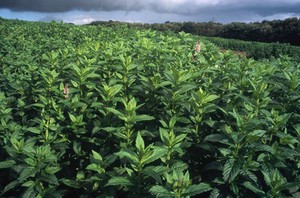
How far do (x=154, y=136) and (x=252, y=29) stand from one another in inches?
2330

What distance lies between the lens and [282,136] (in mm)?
2834

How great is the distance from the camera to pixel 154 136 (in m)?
2.98

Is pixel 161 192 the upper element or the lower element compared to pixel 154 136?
lower

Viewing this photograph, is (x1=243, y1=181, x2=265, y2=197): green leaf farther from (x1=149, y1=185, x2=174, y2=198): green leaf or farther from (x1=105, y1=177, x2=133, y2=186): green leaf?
(x1=105, y1=177, x2=133, y2=186): green leaf

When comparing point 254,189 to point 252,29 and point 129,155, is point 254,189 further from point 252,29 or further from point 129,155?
point 252,29

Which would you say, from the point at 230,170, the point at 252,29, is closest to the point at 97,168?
the point at 230,170

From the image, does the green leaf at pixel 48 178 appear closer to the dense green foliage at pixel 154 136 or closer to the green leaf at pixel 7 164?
the dense green foliage at pixel 154 136

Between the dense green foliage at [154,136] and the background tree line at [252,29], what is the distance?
167 feet

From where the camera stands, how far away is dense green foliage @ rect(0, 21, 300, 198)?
2.64 metres

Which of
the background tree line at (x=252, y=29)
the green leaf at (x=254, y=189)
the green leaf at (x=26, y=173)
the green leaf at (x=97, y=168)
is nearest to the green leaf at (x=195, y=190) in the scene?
the green leaf at (x=254, y=189)

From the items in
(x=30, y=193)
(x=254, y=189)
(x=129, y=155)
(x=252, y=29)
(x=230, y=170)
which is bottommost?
(x=252, y=29)

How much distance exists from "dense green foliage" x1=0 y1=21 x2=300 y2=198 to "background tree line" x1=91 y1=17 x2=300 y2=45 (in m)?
50.8

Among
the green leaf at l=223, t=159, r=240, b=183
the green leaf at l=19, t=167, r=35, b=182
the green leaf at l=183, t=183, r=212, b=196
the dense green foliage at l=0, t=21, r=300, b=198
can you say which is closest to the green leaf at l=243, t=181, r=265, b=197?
the dense green foliage at l=0, t=21, r=300, b=198

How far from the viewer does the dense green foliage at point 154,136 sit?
264 cm
